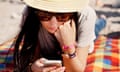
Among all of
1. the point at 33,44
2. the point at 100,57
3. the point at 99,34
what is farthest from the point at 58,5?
the point at 99,34

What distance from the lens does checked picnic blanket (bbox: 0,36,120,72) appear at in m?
1.56

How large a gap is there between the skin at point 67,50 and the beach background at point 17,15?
73cm

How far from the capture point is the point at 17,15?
2.45 meters

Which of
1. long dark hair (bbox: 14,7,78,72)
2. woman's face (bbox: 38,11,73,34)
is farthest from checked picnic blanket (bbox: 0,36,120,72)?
woman's face (bbox: 38,11,73,34)

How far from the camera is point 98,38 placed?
6.27 ft

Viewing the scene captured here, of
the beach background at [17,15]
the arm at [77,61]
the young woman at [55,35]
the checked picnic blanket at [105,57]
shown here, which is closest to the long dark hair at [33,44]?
the young woman at [55,35]

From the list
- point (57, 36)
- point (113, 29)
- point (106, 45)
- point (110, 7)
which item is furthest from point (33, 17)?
point (110, 7)

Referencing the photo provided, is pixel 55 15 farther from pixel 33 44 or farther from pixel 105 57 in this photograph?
pixel 105 57

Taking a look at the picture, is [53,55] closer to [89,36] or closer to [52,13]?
[89,36]

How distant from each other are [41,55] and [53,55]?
6cm

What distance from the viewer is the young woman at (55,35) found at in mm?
1146

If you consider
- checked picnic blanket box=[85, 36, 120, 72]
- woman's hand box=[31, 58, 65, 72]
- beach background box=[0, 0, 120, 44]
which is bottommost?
checked picnic blanket box=[85, 36, 120, 72]

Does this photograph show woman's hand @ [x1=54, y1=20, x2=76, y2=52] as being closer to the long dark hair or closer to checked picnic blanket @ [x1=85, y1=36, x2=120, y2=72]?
the long dark hair

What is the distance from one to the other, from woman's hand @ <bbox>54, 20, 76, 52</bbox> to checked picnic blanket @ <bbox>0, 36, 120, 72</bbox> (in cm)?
32
